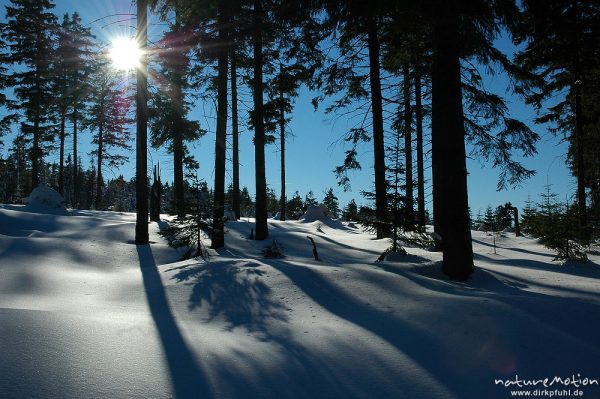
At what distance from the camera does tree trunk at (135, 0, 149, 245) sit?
1022cm

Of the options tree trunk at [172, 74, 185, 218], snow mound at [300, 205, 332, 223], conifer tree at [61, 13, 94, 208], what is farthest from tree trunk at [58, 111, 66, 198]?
snow mound at [300, 205, 332, 223]

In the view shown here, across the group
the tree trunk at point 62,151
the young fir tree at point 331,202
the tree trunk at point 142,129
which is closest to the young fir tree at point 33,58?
the tree trunk at point 62,151

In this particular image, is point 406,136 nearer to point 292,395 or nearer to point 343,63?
point 343,63

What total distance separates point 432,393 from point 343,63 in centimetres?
1137

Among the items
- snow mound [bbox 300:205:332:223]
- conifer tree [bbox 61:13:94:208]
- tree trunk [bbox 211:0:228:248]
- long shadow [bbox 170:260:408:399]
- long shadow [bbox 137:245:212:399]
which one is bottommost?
long shadow [bbox 170:260:408:399]

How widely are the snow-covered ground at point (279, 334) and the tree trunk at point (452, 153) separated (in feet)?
2.15

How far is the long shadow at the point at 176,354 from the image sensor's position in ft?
7.70

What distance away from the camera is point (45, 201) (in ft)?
57.7

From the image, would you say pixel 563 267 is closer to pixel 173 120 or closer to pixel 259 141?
pixel 259 141

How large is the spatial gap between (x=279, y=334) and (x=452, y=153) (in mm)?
4619

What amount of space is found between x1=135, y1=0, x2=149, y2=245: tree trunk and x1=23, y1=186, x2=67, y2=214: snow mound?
31.9 feet

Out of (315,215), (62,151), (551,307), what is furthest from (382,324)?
(62,151)

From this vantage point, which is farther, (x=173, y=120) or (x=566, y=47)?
(x=173, y=120)

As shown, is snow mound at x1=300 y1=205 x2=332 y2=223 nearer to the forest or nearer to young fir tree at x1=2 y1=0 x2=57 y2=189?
the forest
